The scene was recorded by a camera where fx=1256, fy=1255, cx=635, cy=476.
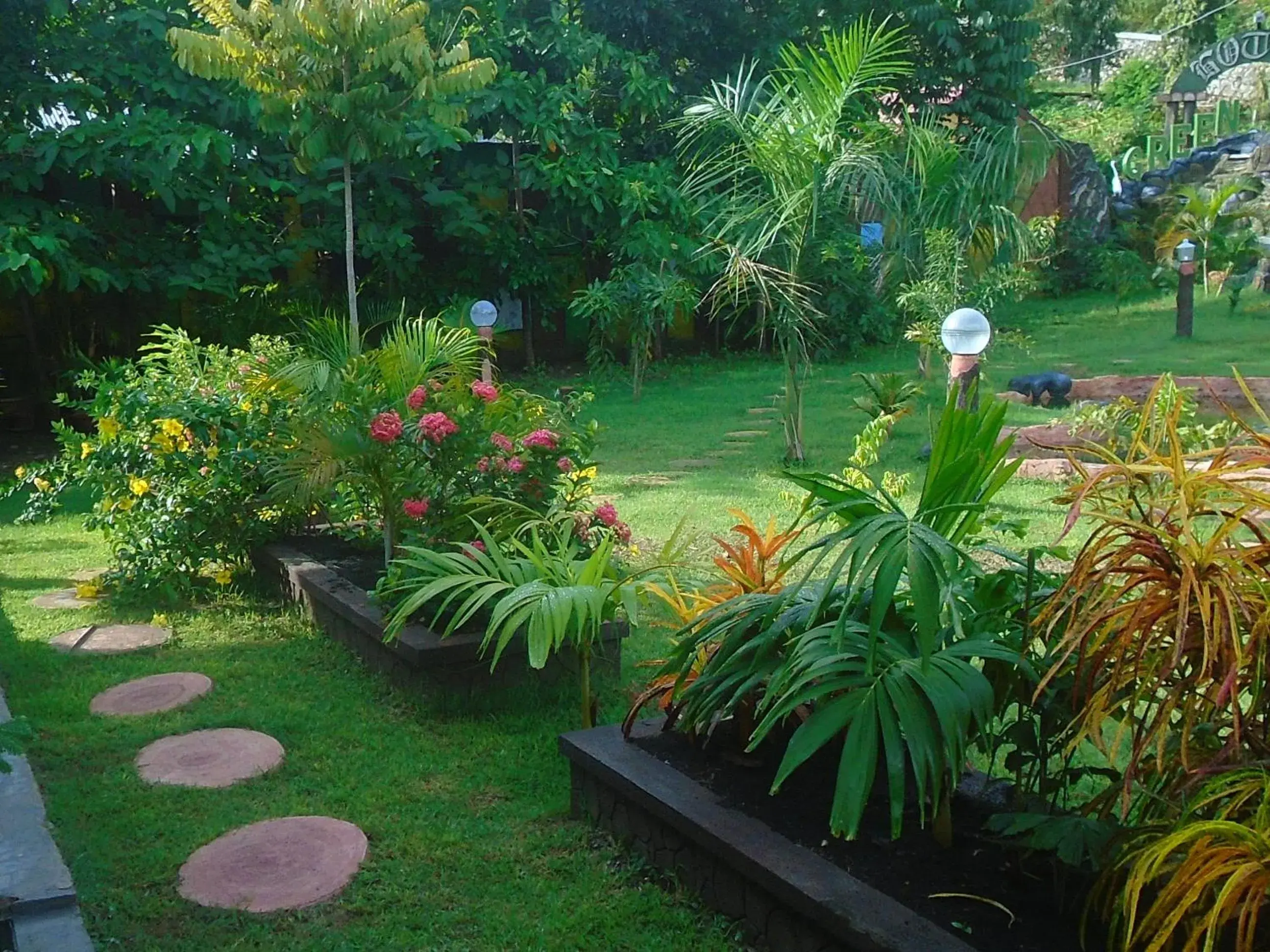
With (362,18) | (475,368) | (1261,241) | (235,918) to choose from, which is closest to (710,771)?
(235,918)

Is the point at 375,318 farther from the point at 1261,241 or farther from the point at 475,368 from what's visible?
the point at 1261,241

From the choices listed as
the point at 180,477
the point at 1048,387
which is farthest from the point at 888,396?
the point at 180,477

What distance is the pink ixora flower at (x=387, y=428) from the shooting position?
14.6ft

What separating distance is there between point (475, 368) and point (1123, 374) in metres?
7.73

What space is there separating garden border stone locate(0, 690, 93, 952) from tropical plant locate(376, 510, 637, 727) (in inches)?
44.2

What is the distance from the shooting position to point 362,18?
23.2ft

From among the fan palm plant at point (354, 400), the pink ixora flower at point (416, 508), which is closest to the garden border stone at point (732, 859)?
the pink ixora flower at point (416, 508)

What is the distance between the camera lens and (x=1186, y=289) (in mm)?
13523

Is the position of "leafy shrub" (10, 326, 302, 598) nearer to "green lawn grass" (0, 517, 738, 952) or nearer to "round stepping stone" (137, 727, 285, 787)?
"green lawn grass" (0, 517, 738, 952)

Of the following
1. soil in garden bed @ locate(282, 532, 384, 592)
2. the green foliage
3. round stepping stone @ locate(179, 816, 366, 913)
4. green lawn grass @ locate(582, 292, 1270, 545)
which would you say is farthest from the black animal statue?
round stepping stone @ locate(179, 816, 366, 913)

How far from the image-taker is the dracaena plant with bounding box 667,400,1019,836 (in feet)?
8.13

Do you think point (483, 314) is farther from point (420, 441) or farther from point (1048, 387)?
point (1048, 387)

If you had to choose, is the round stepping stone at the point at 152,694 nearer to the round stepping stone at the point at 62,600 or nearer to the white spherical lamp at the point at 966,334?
the round stepping stone at the point at 62,600

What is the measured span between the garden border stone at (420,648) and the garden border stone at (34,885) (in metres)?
1.26
